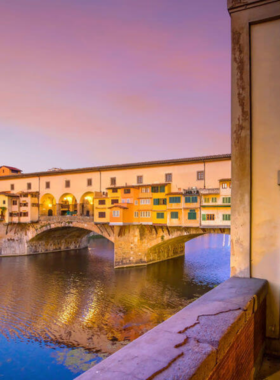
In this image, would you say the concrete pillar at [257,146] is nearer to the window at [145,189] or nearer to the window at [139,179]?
the window at [145,189]


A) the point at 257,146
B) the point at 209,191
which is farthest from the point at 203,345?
the point at 209,191

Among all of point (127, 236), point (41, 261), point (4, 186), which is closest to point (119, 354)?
point (127, 236)

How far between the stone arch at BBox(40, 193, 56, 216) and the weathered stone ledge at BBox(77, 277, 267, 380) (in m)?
37.8

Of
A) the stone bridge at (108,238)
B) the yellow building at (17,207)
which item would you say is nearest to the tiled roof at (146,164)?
the yellow building at (17,207)

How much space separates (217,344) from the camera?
6.59 ft

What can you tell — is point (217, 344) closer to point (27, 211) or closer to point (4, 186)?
point (27, 211)

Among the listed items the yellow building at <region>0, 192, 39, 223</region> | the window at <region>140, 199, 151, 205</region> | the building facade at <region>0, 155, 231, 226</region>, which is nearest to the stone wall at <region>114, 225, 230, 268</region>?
the building facade at <region>0, 155, 231, 226</region>

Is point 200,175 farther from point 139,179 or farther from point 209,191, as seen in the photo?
point 139,179

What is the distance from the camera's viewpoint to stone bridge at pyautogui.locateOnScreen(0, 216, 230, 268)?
27766 mm

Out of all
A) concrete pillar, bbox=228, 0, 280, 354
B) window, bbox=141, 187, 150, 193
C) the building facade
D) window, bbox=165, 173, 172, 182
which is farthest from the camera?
window, bbox=165, 173, 172, 182

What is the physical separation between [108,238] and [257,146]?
91.0 feet

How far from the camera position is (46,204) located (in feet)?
133

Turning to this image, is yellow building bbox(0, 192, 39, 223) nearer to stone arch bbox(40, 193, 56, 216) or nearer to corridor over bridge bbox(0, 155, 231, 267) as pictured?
corridor over bridge bbox(0, 155, 231, 267)

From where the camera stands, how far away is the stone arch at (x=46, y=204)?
126 feet
